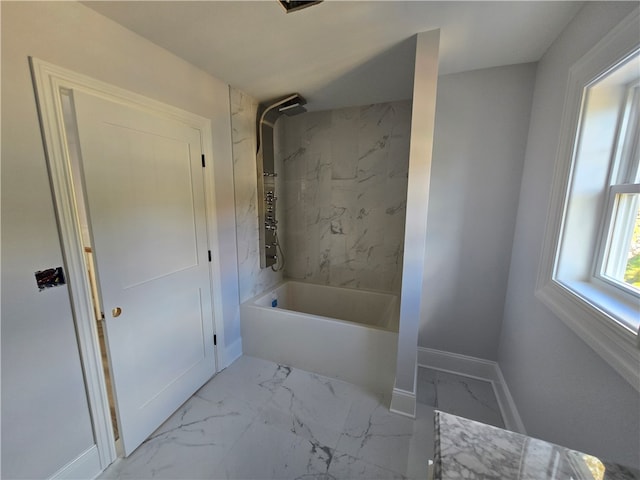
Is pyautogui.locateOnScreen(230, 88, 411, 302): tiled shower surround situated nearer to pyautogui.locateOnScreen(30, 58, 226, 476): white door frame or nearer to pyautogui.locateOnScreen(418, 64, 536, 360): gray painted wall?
pyautogui.locateOnScreen(418, 64, 536, 360): gray painted wall

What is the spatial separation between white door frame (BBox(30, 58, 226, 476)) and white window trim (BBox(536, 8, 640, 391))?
228 cm

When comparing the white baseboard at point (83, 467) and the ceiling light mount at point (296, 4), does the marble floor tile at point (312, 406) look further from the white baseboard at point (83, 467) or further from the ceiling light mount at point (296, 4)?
the ceiling light mount at point (296, 4)

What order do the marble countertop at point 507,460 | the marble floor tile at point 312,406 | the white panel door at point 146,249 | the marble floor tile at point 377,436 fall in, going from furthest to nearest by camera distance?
the marble floor tile at point 312,406 < the marble floor tile at point 377,436 < the white panel door at point 146,249 < the marble countertop at point 507,460

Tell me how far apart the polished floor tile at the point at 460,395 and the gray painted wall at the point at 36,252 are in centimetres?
223

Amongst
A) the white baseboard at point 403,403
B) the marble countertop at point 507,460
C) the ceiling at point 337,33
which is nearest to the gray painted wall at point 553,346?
the ceiling at point 337,33

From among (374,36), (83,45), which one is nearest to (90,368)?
(83,45)

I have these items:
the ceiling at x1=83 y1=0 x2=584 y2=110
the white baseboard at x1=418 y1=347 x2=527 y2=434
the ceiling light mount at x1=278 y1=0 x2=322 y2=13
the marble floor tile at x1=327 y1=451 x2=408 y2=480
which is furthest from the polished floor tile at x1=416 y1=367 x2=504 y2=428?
the ceiling light mount at x1=278 y1=0 x2=322 y2=13

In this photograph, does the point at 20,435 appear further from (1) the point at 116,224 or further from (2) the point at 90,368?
(1) the point at 116,224

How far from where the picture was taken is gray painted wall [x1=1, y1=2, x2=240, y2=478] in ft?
3.41

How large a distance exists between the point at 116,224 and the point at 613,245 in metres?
2.56

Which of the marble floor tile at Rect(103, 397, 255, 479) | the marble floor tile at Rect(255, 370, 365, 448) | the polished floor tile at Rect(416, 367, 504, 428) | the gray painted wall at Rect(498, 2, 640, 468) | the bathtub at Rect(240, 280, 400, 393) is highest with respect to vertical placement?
the gray painted wall at Rect(498, 2, 640, 468)

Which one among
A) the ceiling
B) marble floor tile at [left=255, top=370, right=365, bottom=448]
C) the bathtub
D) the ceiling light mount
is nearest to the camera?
the ceiling light mount

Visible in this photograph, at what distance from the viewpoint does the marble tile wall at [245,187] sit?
2271 mm

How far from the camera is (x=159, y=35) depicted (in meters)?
1.47
